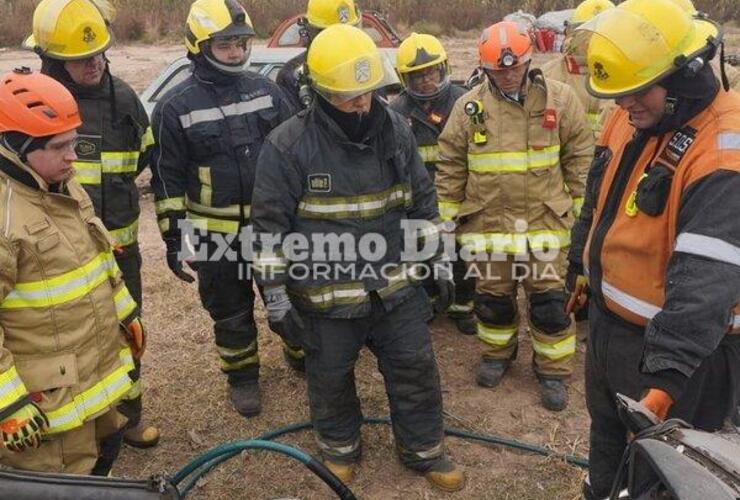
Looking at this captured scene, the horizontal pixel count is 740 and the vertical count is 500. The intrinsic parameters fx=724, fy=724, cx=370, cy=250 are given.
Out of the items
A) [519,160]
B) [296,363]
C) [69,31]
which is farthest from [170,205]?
[519,160]

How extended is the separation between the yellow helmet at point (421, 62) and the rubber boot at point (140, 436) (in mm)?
2623

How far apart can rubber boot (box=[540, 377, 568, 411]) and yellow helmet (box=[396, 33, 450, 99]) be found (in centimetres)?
195

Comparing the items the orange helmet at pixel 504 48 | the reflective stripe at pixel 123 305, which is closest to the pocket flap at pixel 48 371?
the reflective stripe at pixel 123 305

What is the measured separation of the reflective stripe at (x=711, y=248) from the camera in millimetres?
2061

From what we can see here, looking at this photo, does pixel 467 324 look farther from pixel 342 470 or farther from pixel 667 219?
pixel 667 219

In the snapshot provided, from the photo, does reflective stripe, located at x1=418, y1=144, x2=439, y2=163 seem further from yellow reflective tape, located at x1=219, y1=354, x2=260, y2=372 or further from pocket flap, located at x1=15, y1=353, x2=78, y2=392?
pocket flap, located at x1=15, y1=353, x2=78, y2=392

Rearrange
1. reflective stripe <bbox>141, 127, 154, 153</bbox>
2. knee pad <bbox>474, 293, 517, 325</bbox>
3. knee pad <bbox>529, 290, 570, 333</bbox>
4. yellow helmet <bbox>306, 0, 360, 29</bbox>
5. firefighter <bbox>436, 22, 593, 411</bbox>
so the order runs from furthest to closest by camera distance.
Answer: yellow helmet <bbox>306, 0, 360, 29</bbox>, knee pad <bbox>474, 293, 517, 325</bbox>, knee pad <bbox>529, 290, 570, 333</bbox>, firefighter <bbox>436, 22, 593, 411</bbox>, reflective stripe <bbox>141, 127, 154, 153</bbox>

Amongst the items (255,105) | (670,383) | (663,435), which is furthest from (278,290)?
(663,435)

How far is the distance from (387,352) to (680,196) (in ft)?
5.41

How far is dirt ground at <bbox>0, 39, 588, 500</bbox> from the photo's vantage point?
364cm

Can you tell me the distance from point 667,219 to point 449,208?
2042 mm

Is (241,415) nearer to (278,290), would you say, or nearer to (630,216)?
(278,290)

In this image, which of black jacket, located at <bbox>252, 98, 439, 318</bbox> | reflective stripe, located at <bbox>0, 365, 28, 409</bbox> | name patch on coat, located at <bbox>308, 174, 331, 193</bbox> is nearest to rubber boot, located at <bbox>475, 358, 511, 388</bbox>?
black jacket, located at <bbox>252, 98, 439, 318</bbox>

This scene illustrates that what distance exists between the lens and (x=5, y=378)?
2.36m
